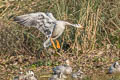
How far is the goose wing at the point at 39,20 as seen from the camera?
7057 millimetres

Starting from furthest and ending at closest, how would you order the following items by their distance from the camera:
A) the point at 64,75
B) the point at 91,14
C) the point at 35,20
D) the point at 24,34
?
the point at 24,34 < the point at 91,14 < the point at 35,20 < the point at 64,75

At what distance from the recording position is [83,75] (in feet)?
20.8

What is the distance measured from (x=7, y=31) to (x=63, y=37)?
3.87 feet

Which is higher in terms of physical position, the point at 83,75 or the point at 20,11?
the point at 20,11

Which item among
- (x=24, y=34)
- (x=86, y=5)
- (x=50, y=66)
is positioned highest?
(x=86, y=5)

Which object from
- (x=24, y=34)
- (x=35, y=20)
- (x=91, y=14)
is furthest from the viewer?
(x=24, y=34)

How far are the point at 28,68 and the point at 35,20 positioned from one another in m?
0.94

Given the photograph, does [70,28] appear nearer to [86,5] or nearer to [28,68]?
[86,5]

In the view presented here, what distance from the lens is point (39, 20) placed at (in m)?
7.13

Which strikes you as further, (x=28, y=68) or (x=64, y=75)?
(x=28, y=68)

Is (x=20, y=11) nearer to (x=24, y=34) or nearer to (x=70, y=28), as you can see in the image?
(x=24, y=34)

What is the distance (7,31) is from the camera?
25.9ft

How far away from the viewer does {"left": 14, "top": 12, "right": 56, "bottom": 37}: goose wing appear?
7057 mm

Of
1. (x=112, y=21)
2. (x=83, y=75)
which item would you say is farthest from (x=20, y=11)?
(x=83, y=75)
